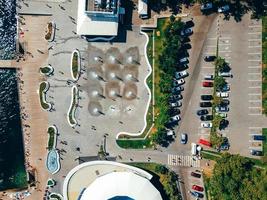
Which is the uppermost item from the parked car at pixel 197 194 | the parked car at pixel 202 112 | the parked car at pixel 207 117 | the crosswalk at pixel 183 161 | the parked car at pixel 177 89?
the parked car at pixel 177 89

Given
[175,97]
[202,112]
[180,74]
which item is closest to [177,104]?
[175,97]

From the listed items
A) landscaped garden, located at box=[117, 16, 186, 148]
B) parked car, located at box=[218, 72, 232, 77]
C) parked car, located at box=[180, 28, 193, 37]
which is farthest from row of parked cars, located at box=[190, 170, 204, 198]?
parked car, located at box=[180, 28, 193, 37]

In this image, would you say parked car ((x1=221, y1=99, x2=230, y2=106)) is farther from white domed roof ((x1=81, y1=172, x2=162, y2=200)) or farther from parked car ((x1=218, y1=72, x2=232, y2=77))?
white domed roof ((x1=81, y1=172, x2=162, y2=200))

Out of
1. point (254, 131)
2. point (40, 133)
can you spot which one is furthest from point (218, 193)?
point (40, 133)

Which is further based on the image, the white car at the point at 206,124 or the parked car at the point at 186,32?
the parked car at the point at 186,32

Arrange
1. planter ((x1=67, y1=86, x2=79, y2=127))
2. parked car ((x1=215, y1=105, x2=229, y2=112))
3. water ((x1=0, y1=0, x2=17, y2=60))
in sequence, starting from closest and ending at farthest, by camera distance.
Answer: parked car ((x1=215, y1=105, x2=229, y2=112)) → planter ((x1=67, y1=86, x2=79, y2=127)) → water ((x1=0, y1=0, x2=17, y2=60))

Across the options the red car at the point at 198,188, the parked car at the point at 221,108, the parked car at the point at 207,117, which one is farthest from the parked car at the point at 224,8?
the red car at the point at 198,188

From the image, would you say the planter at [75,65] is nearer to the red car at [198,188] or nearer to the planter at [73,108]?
the planter at [73,108]

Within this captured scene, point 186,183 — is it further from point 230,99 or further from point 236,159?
point 230,99
